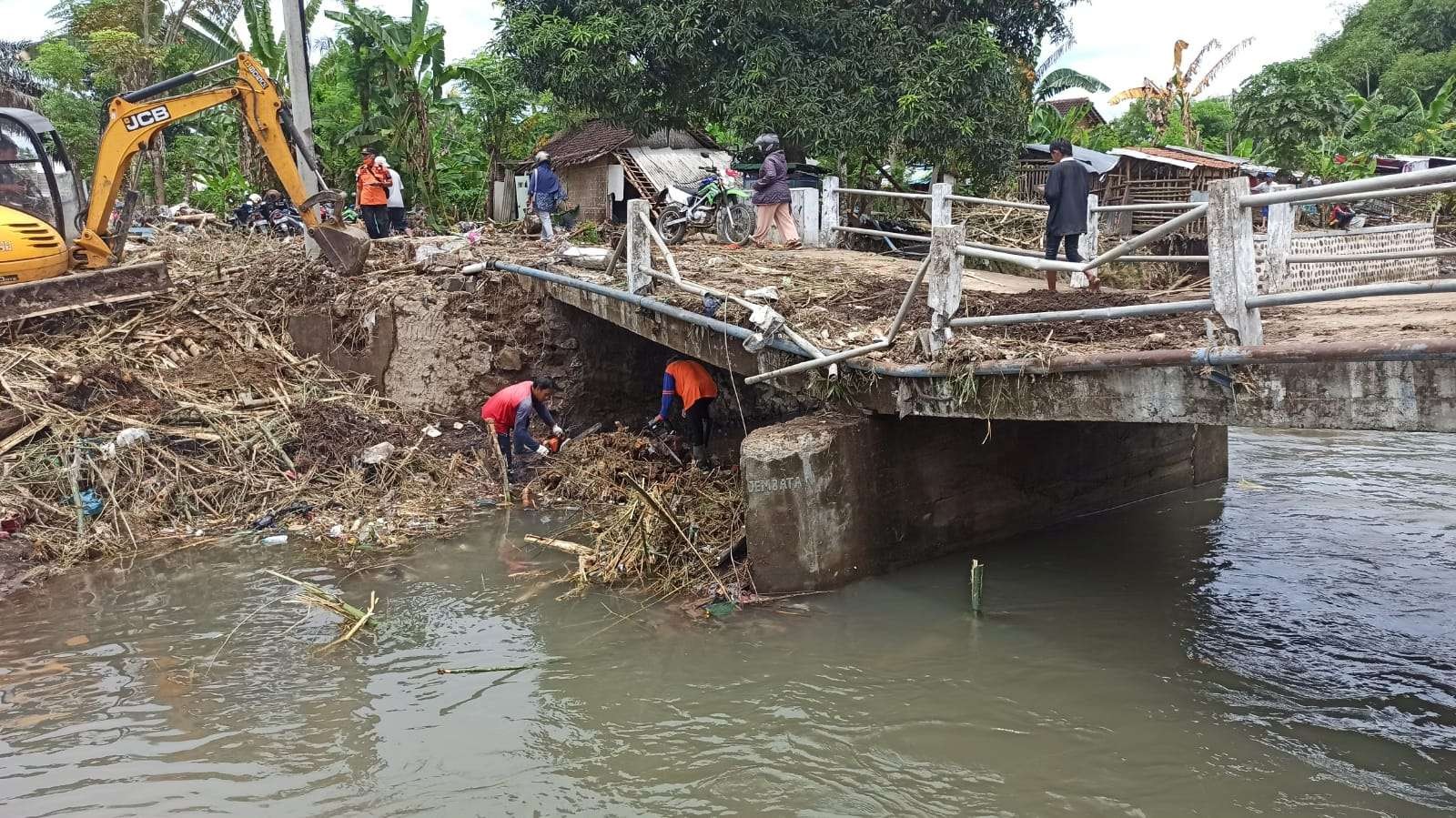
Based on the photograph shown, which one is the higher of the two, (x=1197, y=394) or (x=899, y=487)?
(x=1197, y=394)

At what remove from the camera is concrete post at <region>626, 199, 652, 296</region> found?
948cm

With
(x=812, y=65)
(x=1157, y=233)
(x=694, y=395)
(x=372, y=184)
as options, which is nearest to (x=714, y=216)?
(x=812, y=65)

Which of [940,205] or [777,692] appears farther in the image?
[940,205]

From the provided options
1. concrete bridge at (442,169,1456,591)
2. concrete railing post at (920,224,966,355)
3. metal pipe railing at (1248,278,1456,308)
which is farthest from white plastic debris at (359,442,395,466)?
metal pipe railing at (1248,278,1456,308)

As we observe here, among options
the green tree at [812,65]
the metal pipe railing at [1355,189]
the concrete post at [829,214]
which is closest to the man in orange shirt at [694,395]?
the concrete post at [829,214]

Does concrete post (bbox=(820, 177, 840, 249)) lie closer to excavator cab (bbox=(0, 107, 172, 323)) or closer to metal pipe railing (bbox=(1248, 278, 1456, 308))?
excavator cab (bbox=(0, 107, 172, 323))

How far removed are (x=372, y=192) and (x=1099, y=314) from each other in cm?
1223

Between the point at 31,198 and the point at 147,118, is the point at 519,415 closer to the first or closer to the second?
the point at 147,118

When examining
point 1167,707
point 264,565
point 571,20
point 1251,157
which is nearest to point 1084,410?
point 1167,707

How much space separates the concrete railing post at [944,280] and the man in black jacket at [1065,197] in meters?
2.50

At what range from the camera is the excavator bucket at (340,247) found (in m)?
12.8

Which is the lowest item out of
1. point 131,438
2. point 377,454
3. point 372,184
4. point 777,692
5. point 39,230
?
point 777,692

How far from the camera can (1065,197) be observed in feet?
Result: 28.9

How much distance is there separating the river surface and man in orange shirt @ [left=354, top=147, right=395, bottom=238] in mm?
7744
